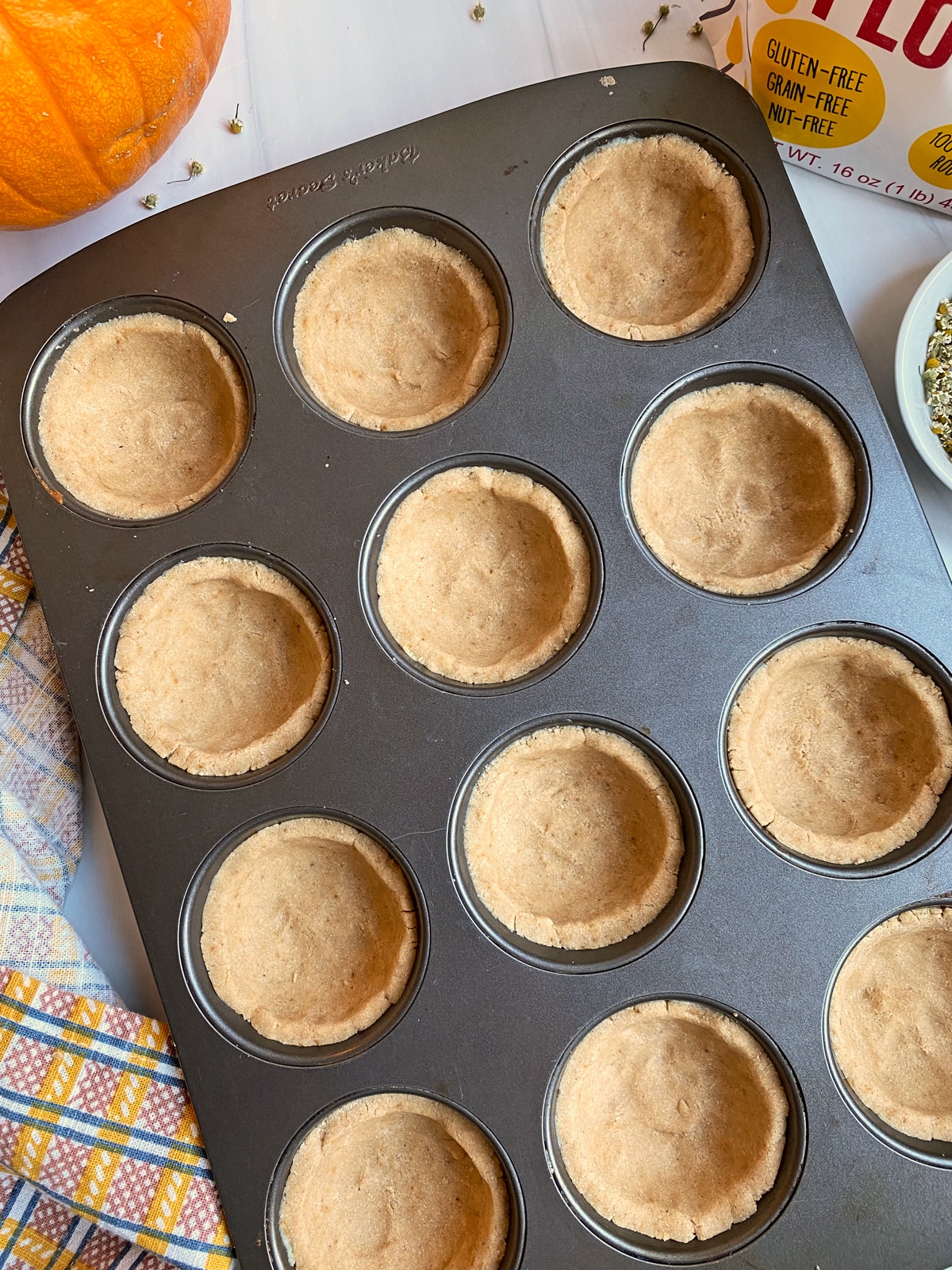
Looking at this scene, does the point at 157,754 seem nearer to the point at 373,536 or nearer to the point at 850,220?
the point at 373,536

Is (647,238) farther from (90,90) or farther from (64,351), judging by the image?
(64,351)

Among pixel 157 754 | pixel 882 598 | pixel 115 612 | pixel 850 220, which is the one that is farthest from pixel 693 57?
pixel 157 754

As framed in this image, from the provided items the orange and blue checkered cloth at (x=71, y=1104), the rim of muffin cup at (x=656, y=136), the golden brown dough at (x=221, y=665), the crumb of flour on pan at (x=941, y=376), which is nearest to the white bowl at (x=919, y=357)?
the crumb of flour on pan at (x=941, y=376)

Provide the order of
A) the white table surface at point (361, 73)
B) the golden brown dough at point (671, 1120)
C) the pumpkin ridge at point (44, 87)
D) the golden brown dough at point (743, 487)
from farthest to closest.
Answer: the white table surface at point (361, 73)
the golden brown dough at point (743, 487)
the golden brown dough at point (671, 1120)
the pumpkin ridge at point (44, 87)

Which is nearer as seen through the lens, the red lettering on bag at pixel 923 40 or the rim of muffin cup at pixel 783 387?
the red lettering on bag at pixel 923 40

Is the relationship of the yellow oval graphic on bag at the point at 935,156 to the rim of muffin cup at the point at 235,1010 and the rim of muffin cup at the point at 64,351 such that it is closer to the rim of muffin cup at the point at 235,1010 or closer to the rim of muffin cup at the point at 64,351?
the rim of muffin cup at the point at 64,351

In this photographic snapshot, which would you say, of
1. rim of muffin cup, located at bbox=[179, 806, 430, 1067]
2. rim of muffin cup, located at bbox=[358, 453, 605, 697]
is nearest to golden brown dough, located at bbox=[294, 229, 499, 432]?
rim of muffin cup, located at bbox=[358, 453, 605, 697]

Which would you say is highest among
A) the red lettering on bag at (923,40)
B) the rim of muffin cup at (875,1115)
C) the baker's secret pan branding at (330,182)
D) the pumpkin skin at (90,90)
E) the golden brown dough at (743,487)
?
the pumpkin skin at (90,90)
